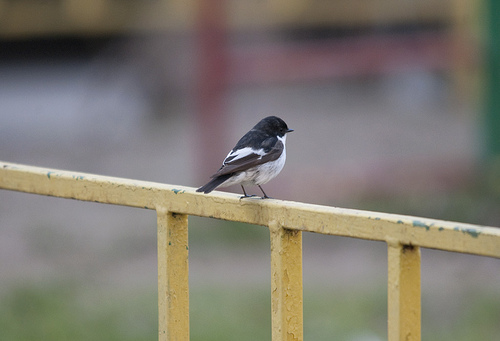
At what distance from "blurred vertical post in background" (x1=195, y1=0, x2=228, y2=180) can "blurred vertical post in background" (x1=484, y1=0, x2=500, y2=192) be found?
2665 mm

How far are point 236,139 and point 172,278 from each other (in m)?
8.62

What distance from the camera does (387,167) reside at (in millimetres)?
9289

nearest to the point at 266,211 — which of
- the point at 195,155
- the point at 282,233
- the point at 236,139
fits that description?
the point at 282,233

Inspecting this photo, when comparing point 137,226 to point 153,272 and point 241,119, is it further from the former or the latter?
point 241,119

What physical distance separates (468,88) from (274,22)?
3612 millimetres

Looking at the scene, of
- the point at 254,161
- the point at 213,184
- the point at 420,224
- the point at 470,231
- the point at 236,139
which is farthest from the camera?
the point at 236,139

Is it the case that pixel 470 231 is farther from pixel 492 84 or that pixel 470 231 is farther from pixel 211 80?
pixel 492 84

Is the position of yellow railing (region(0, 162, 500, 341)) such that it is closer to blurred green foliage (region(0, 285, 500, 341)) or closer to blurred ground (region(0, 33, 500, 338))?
blurred green foliage (region(0, 285, 500, 341))

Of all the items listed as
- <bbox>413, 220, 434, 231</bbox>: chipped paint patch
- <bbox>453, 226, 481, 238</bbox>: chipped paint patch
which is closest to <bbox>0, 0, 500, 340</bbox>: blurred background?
<bbox>413, 220, 434, 231</bbox>: chipped paint patch

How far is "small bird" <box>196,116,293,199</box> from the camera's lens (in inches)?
147

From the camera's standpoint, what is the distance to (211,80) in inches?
355

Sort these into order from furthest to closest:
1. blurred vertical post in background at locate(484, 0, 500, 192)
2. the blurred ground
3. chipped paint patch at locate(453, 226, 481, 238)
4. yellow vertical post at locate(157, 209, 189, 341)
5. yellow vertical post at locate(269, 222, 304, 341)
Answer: blurred vertical post in background at locate(484, 0, 500, 192), the blurred ground, yellow vertical post at locate(157, 209, 189, 341), yellow vertical post at locate(269, 222, 304, 341), chipped paint patch at locate(453, 226, 481, 238)

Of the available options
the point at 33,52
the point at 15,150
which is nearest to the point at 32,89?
the point at 33,52

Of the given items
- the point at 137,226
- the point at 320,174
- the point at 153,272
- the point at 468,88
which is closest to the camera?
the point at 153,272
